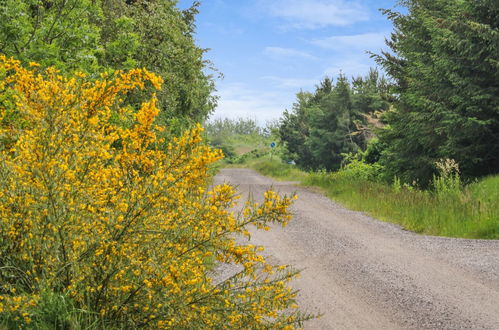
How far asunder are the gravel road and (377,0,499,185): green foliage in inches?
241

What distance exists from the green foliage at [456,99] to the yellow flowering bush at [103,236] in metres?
13.2

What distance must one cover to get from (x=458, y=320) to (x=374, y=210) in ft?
28.0

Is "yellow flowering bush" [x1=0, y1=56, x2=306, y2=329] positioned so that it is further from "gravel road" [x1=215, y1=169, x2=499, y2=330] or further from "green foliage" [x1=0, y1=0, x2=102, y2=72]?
"green foliage" [x1=0, y1=0, x2=102, y2=72]

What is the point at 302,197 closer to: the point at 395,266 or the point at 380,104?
the point at 395,266

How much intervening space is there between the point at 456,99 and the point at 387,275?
10336 millimetres

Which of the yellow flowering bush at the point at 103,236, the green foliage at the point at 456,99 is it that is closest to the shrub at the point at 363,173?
the green foliage at the point at 456,99

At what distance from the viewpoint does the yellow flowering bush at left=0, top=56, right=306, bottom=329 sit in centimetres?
345

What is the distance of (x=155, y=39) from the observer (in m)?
16.0

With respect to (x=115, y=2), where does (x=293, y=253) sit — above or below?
below

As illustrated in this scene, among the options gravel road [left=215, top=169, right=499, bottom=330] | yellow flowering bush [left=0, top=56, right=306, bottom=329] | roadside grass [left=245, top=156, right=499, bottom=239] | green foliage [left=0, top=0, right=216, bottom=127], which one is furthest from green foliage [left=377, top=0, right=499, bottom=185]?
yellow flowering bush [left=0, top=56, right=306, bottom=329]

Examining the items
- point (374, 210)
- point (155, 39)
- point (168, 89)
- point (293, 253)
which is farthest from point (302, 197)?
point (293, 253)

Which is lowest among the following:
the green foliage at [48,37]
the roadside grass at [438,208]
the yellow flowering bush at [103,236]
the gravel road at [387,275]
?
the gravel road at [387,275]

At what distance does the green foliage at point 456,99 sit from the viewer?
1555 cm

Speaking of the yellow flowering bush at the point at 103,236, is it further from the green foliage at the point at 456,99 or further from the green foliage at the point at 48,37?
the green foliage at the point at 456,99
